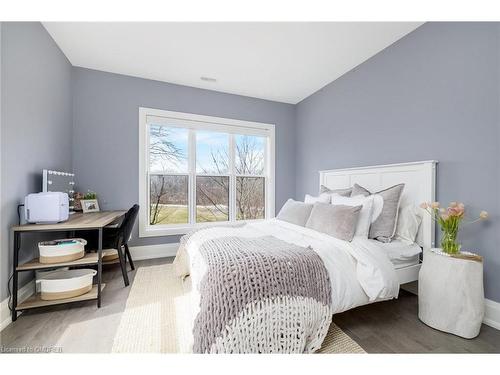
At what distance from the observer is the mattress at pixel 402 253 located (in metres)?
1.94

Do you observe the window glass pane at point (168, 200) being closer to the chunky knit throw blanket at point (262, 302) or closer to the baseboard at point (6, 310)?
the baseboard at point (6, 310)

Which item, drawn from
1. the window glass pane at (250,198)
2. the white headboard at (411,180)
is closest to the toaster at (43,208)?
the window glass pane at (250,198)

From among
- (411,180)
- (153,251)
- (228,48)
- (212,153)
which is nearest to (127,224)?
(153,251)

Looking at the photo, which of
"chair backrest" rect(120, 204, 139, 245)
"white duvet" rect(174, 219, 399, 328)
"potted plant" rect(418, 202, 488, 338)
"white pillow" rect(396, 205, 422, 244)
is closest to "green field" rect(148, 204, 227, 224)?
"chair backrest" rect(120, 204, 139, 245)

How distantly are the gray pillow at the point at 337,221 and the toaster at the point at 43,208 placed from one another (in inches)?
91.2

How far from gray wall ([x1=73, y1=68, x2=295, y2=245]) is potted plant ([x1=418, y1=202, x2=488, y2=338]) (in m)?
3.11

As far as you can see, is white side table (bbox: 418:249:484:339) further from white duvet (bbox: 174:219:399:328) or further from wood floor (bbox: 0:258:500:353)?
white duvet (bbox: 174:219:399:328)

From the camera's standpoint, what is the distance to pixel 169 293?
2186 millimetres

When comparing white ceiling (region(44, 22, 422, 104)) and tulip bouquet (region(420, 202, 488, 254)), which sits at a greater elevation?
white ceiling (region(44, 22, 422, 104))

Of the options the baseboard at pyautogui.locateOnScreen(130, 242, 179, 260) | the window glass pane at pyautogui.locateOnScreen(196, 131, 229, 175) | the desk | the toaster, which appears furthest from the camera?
the window glass pane at pyautogui.locateOnScreen(196, 131, 229, 175)

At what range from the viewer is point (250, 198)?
13.3 ft

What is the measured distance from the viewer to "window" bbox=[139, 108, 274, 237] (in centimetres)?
335

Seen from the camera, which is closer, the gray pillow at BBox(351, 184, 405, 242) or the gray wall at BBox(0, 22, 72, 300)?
the gray wall at BBox(0, 22, 72, 300)

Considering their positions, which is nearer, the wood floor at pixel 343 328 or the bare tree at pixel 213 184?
the wood floor at pixel 343 328
